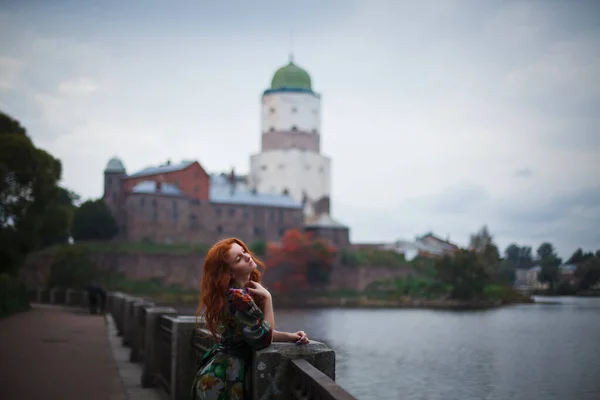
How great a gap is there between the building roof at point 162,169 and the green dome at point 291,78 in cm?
2029

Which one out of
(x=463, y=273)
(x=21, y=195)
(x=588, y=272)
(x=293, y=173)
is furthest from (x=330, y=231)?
(x=588, y=272)

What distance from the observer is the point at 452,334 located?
37.6 meters

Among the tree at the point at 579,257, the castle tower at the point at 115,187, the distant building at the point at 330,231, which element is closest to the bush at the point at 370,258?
the distant building at the point at 330,231

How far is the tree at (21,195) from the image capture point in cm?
3052

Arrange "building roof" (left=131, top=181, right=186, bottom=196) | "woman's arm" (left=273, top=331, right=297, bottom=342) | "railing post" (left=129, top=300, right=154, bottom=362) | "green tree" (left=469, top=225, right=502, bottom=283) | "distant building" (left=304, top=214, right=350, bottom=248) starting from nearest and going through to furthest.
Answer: "woman's arm" (left=273, top=331, right=297, bottom=342), "railing post" (left=129, top=300, right=154, bottom=362), "green tree" (left=469, top=225, right=502, bottom=283), "building roof" (left=131, top=181, right=186, bottom=196), "distant building" (left=304, top=214, right=350, bottom=248)

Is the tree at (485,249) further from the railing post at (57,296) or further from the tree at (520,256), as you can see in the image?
the railing post at (57,296)

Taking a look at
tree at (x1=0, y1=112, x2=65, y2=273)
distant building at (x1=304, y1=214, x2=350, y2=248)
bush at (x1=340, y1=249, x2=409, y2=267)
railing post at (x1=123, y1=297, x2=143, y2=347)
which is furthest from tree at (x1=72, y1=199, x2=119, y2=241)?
railing post at (x1=123, y1=297, x2=143, y2=347)

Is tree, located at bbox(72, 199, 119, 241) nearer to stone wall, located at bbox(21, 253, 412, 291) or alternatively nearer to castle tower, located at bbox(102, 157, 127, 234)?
castle tower, located at bbox(102, 157, 127, 234)

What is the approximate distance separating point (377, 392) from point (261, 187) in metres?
67.9

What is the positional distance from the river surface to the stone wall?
20535 mm

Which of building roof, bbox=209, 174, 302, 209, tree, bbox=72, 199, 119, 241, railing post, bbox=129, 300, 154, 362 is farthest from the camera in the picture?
building roof, bbox=209, 174, 302, 209

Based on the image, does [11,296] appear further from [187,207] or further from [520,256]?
[187,207]

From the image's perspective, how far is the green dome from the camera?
89.4 meters

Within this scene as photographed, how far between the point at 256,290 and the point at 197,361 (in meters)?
2.93
